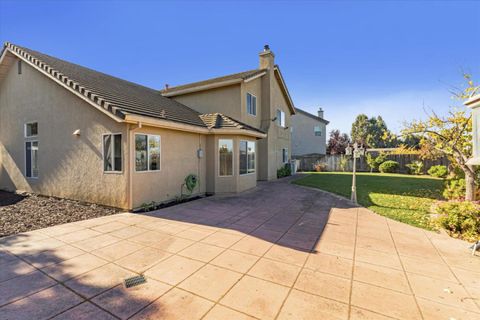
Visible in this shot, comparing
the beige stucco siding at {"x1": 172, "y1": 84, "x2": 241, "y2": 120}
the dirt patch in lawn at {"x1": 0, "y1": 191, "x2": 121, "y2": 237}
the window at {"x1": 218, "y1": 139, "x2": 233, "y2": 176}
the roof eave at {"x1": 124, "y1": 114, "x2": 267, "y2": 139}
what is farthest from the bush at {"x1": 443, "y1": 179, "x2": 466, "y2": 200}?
the dirt patch in lawn at {"x1": 0, "y1": 191, "x2": 121, "y2": 237}

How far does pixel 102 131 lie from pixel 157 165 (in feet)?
7.72

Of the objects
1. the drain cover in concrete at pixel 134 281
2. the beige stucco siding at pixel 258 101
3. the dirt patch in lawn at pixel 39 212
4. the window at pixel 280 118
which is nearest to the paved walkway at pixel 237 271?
the drain cover in concrete at pixel 134 281

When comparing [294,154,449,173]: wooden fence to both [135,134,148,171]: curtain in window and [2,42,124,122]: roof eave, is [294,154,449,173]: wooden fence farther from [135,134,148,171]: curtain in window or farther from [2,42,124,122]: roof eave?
[2,42,124,122]: roof eave

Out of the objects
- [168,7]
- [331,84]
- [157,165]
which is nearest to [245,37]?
[168,7]

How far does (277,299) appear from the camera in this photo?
9.85 feet

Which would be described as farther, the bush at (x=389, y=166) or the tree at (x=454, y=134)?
the bush at (x=389, y=166)

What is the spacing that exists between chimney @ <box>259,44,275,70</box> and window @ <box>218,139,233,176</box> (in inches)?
324

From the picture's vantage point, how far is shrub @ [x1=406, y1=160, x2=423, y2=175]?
68.0ft

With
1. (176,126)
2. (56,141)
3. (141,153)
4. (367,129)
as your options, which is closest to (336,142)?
(367,129)

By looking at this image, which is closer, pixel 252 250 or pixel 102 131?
pixel 252 250

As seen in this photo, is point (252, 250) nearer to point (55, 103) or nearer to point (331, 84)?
point (55, 103)

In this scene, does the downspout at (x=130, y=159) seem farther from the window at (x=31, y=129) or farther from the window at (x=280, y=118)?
the window at (x=280, y=118)

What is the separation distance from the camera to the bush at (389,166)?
22.2 metres

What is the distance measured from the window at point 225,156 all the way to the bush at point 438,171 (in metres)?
18.7
